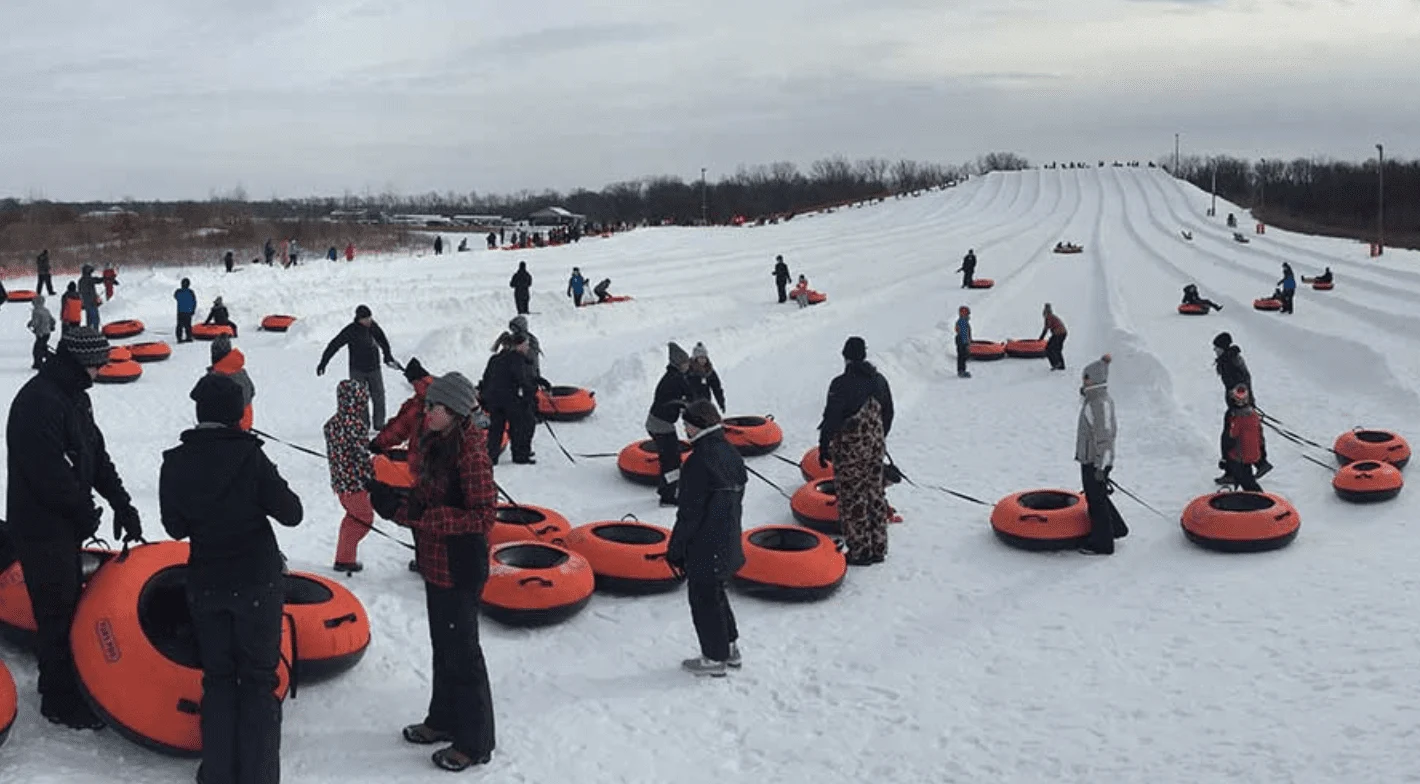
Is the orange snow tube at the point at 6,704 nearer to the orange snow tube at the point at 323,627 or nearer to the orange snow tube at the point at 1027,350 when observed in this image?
the orange snow tube at the point at 323,627

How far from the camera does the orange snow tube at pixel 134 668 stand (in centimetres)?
496

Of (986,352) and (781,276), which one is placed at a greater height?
(781,276)

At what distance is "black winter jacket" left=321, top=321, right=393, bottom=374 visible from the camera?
12.5m

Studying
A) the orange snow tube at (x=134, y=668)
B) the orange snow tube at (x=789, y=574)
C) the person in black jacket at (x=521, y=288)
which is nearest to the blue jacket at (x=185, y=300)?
the person in black jacket at (x=521, y=288)

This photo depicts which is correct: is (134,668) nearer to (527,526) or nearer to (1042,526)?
(527,526)

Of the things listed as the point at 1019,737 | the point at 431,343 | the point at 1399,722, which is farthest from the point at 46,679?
the point at 431,343

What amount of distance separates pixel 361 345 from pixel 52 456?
25.8 ft

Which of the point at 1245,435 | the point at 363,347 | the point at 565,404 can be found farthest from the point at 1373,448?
the point at 363,347

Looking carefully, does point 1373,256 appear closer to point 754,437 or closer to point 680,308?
point 680,308

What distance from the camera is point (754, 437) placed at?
43.1 ft

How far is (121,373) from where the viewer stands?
16969 mm

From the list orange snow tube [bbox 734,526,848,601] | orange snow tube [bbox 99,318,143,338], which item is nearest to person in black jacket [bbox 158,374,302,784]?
orange snow tube [bbox 734,526,848,601]

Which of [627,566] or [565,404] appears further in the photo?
[565,404]

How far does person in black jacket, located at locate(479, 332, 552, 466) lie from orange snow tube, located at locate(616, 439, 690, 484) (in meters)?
1.25
